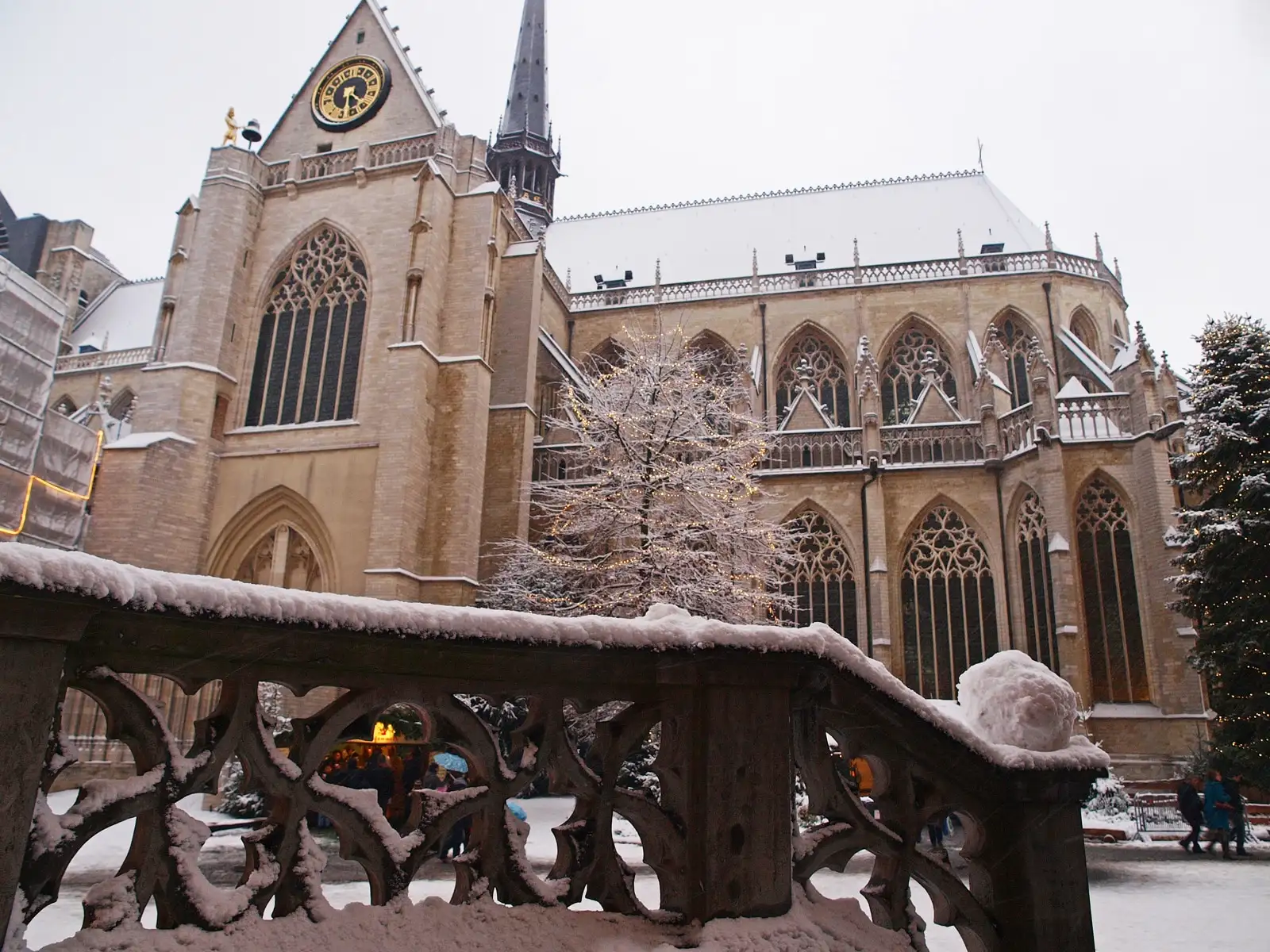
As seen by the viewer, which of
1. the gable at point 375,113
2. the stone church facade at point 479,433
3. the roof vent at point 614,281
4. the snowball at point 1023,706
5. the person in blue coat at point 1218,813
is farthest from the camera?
the roof vent at point 614,281

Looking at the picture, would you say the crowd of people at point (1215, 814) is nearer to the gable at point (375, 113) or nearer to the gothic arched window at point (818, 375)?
the gothic arched window at point (818, 375)

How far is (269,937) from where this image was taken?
228 cm

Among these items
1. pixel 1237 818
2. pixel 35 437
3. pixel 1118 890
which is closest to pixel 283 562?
pixel 35 437

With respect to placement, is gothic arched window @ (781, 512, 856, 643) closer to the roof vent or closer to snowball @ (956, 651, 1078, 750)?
the roof vent

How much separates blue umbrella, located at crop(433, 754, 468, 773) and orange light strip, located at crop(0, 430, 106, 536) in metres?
11.6

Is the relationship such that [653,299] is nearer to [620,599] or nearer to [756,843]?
[620,599]

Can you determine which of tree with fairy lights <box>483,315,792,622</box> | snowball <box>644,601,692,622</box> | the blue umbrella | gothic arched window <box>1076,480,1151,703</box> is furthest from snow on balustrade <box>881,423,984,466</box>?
snowball <box>644,601,692,622</box>

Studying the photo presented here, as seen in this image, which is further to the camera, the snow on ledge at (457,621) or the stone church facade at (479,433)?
the stone church facade at (479,433)

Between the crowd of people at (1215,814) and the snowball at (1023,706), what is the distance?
11.1 metres

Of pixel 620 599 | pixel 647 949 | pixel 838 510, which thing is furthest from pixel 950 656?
pixel 647 949

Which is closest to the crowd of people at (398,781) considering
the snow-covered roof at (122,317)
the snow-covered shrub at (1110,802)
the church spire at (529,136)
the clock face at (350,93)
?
the snow-covered shrub at (1110,802)

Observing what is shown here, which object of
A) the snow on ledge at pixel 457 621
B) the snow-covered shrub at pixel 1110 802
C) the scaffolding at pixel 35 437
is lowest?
the snow-covered shrub at pixel 1110 802

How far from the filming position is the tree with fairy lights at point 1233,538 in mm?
14578

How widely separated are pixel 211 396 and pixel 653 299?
1431 cm
